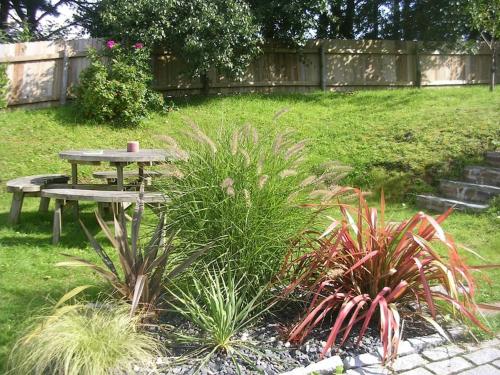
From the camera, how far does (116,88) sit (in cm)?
1017

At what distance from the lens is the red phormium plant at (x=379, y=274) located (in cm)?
291

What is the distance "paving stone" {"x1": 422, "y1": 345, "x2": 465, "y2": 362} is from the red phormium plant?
0.19m

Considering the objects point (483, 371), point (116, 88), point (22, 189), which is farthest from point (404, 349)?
point (116, 88)

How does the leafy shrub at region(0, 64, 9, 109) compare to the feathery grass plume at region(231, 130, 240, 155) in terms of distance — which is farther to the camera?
the leafy shrub at region(0, 64, 9, 109)

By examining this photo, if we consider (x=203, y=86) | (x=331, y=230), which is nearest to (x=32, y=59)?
(x=203, y=86)

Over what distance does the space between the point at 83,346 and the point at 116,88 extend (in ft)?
27.5

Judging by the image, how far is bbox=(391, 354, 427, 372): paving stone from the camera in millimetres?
2758

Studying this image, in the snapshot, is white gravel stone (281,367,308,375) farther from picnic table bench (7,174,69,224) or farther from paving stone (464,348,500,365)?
picnic table bench (7,174,69,224)

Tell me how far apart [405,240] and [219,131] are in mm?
1459

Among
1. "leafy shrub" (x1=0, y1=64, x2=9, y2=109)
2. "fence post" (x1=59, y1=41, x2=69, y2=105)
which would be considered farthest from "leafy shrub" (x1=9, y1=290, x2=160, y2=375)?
"fence post" (x1=59, y1=41, x2=69, y2=105)

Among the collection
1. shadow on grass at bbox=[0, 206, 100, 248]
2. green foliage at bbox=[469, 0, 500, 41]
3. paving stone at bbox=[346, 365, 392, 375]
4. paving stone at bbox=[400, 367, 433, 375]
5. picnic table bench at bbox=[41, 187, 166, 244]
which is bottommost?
paving stone at bbox=[400, 367, 433, 375]

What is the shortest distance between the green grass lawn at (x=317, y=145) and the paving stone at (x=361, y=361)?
1.56 meters

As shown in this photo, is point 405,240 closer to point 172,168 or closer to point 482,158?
point 172,168

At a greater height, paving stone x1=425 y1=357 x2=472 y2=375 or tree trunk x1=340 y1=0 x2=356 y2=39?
tree trunk x1=340 y1=0 x2=356 y2=39
